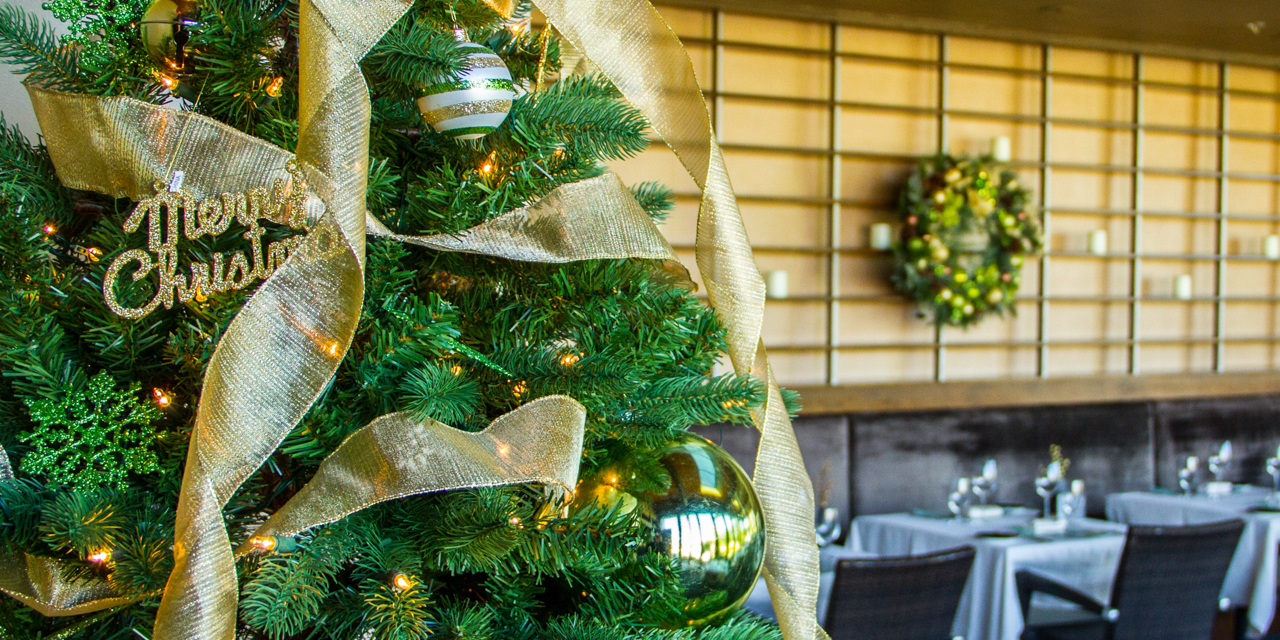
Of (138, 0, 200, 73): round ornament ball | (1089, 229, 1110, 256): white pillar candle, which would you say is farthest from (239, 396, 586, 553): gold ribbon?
(1089, 229, 1110, 256): white pillar candle

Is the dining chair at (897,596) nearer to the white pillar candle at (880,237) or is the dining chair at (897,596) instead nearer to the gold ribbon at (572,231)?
the gold ribbon at (572,231)

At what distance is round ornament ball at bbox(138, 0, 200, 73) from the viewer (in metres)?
0.46

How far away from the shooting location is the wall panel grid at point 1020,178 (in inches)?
167

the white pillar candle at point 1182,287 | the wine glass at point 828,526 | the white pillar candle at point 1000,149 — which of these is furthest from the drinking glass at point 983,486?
the white pillar candle at point 1182,287

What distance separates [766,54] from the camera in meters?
4.20

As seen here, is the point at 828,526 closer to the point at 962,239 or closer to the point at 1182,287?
the point at 962,239

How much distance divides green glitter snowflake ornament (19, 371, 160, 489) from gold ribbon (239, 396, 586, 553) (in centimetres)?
9

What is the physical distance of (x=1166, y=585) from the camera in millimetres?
2727

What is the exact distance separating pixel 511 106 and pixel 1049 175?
476 cm

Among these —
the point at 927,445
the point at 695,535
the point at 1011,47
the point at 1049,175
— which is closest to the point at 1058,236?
the point at 1049,175

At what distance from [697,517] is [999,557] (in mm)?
2636

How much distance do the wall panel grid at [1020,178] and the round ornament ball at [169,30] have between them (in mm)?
3504

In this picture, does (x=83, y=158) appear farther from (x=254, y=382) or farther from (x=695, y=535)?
(x=695, y=535)

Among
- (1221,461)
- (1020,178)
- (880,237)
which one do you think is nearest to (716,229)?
(880,237)
